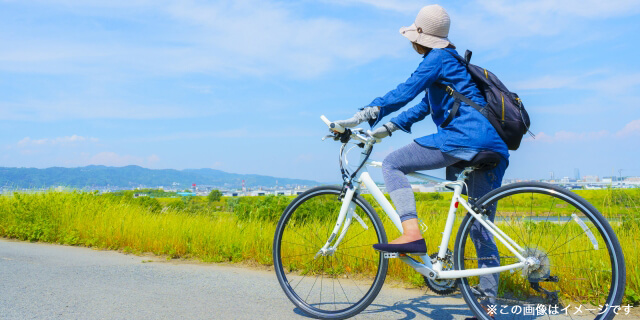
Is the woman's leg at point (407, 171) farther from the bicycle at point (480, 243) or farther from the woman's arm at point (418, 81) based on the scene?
the woman's arm at point (418, 81)

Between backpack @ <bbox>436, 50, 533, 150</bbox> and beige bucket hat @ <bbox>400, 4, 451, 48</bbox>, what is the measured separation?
13.2 inches

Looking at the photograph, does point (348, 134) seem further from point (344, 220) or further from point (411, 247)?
point (411, 247)

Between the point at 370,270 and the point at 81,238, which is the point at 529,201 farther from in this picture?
the point at 81,238

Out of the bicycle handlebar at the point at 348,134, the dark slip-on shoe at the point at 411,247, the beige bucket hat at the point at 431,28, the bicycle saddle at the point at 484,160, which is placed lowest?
the dark slip-on shoe at the point at 411,247

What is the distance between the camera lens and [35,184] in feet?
37.1

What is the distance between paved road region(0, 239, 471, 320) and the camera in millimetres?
4086

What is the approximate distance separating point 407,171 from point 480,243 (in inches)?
29.9

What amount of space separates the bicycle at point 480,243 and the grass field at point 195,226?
13cm

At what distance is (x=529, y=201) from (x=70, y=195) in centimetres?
917

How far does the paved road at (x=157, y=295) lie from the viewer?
4086 mm

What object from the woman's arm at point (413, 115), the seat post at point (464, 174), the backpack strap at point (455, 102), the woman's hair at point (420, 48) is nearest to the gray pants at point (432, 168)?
the seat post at point (464, 174)

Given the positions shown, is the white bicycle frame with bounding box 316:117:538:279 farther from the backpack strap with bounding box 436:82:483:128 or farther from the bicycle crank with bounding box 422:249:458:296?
the backpack strap with bounding box 436:82:483:128

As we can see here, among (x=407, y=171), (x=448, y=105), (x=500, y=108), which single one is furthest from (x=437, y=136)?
(x=500, y=108)

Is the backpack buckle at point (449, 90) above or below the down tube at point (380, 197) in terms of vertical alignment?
above
